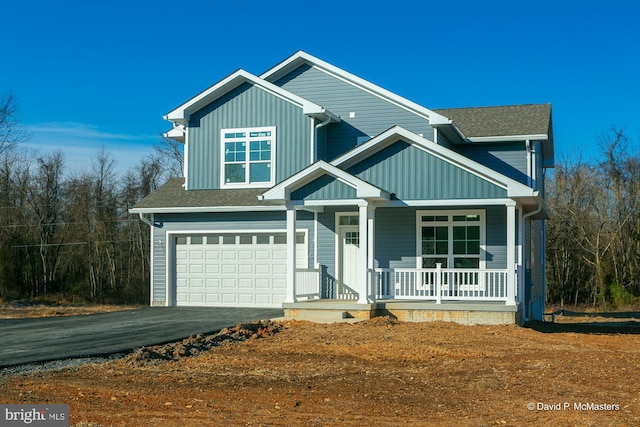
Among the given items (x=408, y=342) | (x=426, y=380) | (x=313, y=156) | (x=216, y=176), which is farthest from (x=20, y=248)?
(x=426, y=380)

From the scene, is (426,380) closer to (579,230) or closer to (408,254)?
(408,254)

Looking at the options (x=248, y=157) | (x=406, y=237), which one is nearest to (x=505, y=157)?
(x=406, y=237)

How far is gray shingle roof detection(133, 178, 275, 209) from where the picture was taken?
2069cm

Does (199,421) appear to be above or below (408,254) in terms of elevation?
below

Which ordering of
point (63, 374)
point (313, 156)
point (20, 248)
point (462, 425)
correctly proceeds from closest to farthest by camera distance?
point (462, 425)
point (63, 374)
point (313, 156)
point (20, 248)

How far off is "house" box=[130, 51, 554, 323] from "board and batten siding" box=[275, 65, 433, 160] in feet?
0.11

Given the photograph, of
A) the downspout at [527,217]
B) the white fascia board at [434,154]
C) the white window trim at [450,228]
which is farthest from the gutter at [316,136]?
the downspout at [527,217]

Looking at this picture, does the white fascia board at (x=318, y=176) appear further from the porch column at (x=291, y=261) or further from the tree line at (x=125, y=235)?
the tree line at (x=125, y=235)

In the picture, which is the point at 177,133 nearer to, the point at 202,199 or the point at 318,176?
the point at 202,199

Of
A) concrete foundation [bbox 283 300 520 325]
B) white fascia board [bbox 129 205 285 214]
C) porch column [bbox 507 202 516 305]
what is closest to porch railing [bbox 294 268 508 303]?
porch column [bbox 507 202 516 305]

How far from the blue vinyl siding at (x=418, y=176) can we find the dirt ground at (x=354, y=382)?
3497mm

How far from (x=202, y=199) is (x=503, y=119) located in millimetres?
8832

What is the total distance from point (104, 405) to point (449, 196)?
10.4 m

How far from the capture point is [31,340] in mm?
13859
